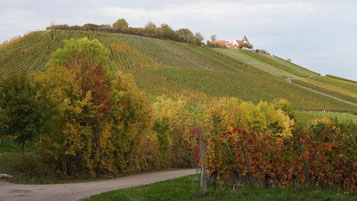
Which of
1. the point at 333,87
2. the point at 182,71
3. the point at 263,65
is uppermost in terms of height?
the point at 263,65

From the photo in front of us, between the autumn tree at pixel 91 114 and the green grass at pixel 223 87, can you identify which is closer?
the autumn tree at pixel 91 114

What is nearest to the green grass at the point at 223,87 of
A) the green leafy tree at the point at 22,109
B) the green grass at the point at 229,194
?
the green leafy tree at the point at 22,109

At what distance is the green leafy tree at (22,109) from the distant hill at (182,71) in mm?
43119

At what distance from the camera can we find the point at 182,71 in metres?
97.3

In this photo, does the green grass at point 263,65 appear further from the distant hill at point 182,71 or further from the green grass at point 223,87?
the green grass at point 223,87

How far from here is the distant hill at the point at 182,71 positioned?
269ft

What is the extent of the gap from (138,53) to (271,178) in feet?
309

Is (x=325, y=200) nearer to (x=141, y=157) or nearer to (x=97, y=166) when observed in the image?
(x=97, y=166)

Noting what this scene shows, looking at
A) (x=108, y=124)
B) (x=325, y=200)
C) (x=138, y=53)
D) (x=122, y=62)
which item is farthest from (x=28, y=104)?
(x=138, y=53)

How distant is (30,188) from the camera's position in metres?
20.2

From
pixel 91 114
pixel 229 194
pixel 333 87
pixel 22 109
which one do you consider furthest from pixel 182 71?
pixel 229 194

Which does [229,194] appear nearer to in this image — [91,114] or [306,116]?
[91,114]

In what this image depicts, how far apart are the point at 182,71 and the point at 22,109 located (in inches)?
2874

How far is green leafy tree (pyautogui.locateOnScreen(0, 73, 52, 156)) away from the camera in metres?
25.6
